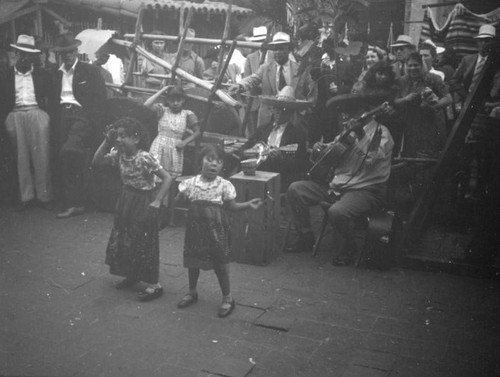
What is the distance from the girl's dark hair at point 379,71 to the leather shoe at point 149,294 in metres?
3.14

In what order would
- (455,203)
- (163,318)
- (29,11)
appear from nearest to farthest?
1. (163,318)
2. (455,203)
3. (29,11)

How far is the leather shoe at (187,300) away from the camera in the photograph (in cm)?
538

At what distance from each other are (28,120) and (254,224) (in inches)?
153

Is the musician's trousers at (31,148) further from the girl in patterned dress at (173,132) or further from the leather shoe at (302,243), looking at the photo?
the leather shoe at (302,243)

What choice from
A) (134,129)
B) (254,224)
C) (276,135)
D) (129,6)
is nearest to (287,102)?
(276,135)

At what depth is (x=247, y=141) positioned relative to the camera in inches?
304

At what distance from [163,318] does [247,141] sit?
3.14 metres

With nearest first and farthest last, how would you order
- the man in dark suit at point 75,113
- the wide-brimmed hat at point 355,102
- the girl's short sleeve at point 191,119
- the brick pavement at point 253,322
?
the brick pavement at point 253,322, the wide-brimmed hat at point 355,102, the girl's short sleeve at point 191,119, the man in dark suit at point 75,113

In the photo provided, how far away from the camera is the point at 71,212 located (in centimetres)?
827

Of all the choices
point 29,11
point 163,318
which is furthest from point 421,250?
point 29,11

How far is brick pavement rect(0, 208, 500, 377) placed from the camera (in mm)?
4344

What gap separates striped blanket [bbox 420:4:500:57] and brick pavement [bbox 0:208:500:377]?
4351 mm

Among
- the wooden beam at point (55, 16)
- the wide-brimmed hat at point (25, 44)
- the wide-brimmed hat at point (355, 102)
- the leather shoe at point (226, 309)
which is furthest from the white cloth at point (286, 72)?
the wooden beam at point (55, 16)

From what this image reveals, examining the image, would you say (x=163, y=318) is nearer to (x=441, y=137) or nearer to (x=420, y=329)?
(x=420, y=329)
